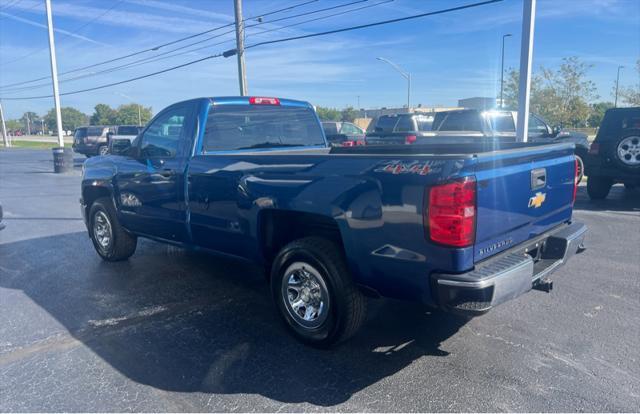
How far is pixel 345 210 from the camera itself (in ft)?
11.0

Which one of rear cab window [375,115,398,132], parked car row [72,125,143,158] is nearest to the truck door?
rear cab window [375,115,398,132]

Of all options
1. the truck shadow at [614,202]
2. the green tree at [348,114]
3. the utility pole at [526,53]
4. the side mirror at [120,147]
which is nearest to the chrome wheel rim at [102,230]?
the side mirror at [120,147]

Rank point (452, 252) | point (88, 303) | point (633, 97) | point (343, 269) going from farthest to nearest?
point (633, 97) → point (88, 303) → point (343, 269) → point (452, 252)

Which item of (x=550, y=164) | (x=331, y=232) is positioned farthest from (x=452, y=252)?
(x=550, y=164)

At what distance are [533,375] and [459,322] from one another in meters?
0.96

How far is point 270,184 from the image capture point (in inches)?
152

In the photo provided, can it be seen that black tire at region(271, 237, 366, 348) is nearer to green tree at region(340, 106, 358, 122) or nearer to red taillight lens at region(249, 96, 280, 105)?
red taillight lens at region(249, 96, 280, 105)

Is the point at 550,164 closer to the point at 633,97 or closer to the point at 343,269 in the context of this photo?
the point at 343,269

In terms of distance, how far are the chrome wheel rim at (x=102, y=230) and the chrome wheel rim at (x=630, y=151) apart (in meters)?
8.92

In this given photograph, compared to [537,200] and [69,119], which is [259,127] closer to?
[537,200]

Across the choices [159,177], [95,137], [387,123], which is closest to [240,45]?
[387,123]

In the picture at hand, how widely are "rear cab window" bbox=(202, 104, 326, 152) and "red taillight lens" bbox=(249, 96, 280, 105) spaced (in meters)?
0.04

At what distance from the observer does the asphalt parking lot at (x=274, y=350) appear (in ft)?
10.2

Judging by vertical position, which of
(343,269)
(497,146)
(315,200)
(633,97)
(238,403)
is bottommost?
(238,403)
